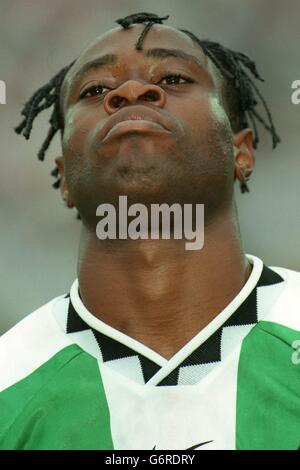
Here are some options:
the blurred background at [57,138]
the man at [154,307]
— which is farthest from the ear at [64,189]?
the blurred background at [57,138]

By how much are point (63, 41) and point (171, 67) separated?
2.46 m

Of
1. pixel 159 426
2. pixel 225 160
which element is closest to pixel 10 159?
pixel 225 160

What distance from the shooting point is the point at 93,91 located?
2.58 meters

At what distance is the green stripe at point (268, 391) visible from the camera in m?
2.18

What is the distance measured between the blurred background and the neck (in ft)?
6.53

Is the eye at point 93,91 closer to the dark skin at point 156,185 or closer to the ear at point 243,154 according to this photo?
the dark skin at point 156,185

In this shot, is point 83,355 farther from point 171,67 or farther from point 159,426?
point 171,67

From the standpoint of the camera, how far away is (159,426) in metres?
2.21

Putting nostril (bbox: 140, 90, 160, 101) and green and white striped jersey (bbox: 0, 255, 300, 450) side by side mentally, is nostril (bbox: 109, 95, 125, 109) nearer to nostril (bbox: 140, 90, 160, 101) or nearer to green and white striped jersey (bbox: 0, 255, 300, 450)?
nostril (bbox: 140, 90, 160, 101)

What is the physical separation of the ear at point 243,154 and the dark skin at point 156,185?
162 mm

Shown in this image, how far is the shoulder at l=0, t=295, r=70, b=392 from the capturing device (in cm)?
246

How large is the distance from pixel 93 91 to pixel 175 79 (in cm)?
22

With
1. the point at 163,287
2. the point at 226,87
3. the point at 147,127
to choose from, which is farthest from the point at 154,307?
the point at 226,87
